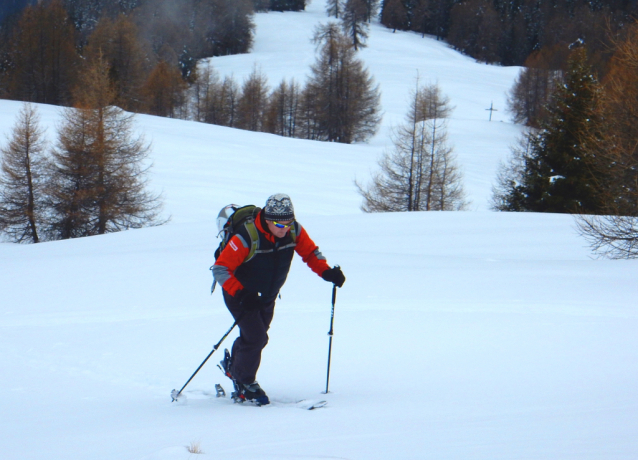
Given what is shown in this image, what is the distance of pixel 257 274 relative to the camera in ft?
15.1

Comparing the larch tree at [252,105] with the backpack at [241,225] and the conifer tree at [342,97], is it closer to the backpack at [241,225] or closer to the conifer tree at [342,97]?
the conifer tree at [342,97]

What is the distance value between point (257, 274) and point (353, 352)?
1966mm

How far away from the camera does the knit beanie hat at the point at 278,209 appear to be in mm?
4359

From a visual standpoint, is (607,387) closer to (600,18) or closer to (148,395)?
(148,395)

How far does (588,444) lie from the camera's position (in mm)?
3141

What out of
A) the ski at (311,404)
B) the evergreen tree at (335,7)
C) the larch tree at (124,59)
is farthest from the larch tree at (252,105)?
the ski at (311,404)

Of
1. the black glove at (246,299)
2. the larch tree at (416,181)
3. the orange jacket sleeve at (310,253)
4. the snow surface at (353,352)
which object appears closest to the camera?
the snow surface at (353,352)

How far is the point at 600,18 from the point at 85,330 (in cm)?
10566

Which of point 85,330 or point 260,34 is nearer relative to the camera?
point 85,330

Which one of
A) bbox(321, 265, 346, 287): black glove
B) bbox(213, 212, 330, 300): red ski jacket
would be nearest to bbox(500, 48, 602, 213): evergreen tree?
bbox(321, 265, 346, 287): black glove

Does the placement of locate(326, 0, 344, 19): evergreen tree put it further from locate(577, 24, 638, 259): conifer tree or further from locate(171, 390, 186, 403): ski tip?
locate(171, 390, 186, 403): ski tip

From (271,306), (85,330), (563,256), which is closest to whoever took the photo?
(271,306)

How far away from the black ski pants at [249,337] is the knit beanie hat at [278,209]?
0.81 meters

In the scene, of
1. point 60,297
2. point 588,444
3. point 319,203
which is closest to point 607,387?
point 588,444
